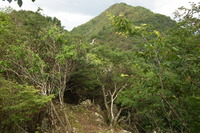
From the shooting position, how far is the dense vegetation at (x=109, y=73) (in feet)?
8.03

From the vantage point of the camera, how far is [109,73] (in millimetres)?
11055

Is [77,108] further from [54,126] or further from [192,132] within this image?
[192,132]

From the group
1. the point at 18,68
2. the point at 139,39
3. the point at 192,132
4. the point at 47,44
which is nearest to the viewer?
the point at 139,39

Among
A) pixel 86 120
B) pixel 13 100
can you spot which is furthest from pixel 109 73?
pixel 13 100

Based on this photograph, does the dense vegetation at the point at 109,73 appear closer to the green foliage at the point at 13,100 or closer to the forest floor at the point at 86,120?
the green foliage at the point at 13,100

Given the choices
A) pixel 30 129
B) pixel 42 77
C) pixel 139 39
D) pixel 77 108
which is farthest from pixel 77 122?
pixel 139 39

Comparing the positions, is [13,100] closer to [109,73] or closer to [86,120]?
[86,120]

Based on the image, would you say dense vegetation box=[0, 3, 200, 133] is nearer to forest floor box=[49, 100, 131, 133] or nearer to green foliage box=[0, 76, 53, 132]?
green foliage box=[0, 76, 53, 132]

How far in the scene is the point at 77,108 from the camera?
10289mm

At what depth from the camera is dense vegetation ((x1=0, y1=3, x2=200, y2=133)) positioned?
2.45 m

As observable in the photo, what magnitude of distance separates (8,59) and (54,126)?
3.54 meters

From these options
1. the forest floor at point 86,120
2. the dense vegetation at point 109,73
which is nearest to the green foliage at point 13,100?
the dense vegetation at point 109,73

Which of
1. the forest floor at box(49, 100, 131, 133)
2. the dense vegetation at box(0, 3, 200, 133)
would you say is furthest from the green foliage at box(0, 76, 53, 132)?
the forest floor at box(49, 100, 131, 133)

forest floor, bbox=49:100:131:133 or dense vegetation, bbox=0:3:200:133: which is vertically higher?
dense vegetation, bbox=0:3:200:133
